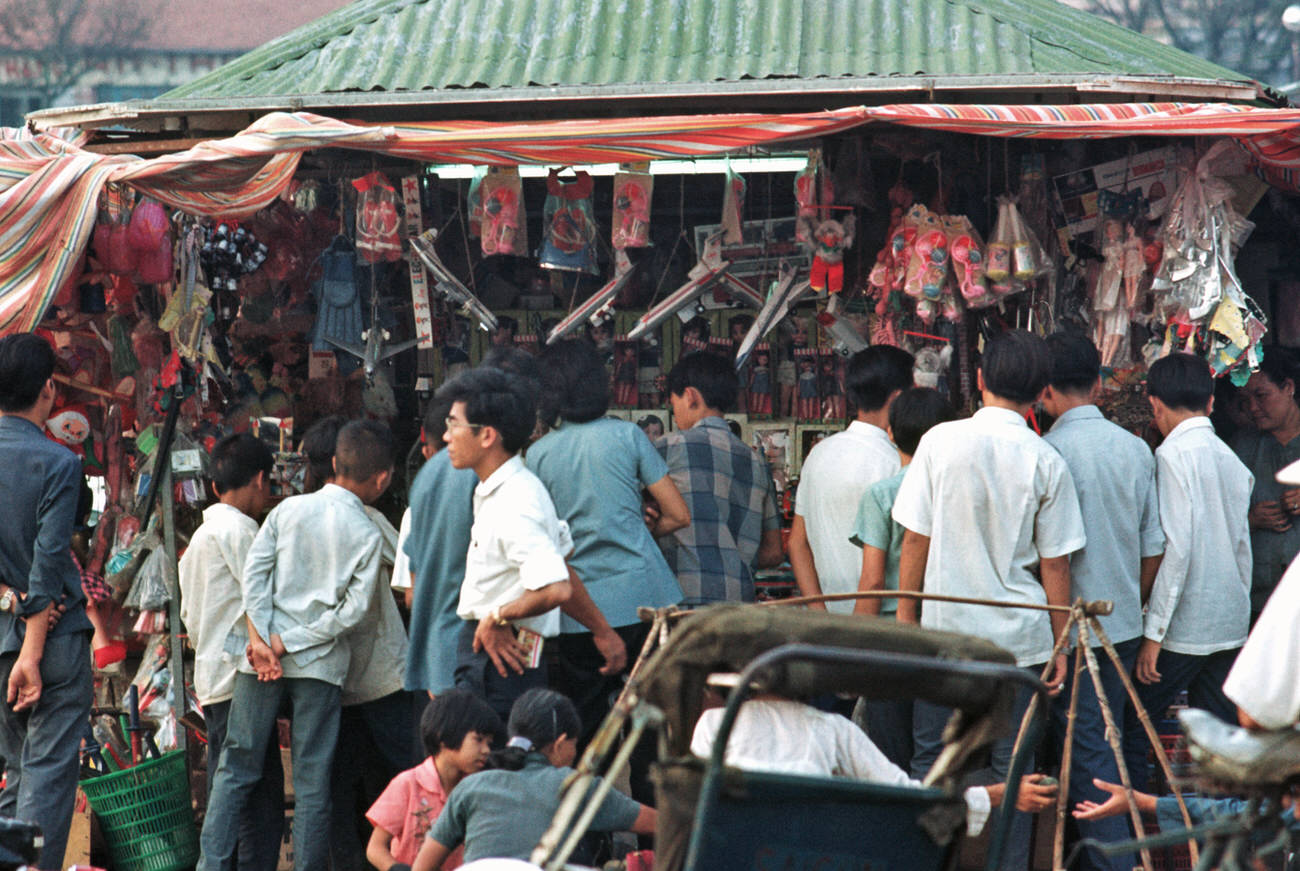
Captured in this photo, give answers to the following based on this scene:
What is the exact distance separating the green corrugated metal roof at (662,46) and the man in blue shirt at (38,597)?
2253 mm

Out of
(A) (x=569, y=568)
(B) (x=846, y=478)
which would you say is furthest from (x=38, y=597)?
(B) (x=846, y=478)

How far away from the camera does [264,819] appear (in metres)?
5.66

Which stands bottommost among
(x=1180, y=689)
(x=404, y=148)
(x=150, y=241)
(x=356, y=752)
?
(x=356, y=752)

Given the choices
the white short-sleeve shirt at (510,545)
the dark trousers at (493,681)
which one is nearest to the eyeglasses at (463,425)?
the white short-sleeve shirt at (510,545)

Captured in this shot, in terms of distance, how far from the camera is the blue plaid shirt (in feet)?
19.0

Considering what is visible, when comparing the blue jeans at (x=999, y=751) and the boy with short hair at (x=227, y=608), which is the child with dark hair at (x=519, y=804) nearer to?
the blue jeans at (x=999, y=751)

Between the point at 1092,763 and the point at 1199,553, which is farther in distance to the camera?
the point at 1199,553

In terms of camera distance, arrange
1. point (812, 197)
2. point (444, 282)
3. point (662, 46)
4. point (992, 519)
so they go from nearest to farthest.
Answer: point (992, 519), point (812, 197), point (444, 282), point (662, 46)

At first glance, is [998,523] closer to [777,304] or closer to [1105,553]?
[1105,553]

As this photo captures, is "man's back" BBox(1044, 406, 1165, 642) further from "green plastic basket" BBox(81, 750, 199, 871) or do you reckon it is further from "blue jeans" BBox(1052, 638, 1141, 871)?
"green plastic basket" BBox(81, 750, 199, 871)

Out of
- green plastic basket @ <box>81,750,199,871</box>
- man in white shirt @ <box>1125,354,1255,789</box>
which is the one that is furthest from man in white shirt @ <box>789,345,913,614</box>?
green plastic basket @ <box>81,750,199,871</box>

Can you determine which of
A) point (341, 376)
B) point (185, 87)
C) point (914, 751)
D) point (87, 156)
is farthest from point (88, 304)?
point (914, 751)

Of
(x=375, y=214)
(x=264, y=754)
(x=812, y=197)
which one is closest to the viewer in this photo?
(x=264, y=754)

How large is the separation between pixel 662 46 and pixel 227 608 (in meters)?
3.75
